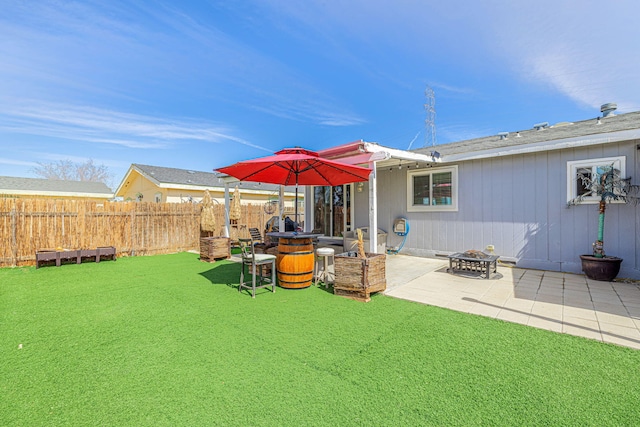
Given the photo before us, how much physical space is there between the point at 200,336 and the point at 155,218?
8337mm

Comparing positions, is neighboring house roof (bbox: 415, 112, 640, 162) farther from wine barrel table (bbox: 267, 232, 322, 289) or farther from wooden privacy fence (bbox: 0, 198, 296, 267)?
wooden privacy fence (bbox: 0, 198, 296, 267)

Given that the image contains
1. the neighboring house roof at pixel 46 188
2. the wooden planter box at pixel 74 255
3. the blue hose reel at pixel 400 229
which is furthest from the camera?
the neighboring house roof at pixel 46 188

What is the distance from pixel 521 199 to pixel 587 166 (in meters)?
1.30

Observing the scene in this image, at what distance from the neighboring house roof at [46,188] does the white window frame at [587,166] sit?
2648cm

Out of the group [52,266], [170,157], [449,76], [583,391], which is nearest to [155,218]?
[52,266]

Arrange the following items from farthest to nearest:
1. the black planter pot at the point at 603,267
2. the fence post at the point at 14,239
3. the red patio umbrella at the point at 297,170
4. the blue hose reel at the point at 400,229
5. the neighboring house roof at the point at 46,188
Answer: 1. the neighboring house roof at the point at 46,188
2. the blue hose reel at the point at 400,229
3. the fence post at the point at 14,239
4. the black planter pot at the point at 603,267
5. the red patio umbrella at the point at 297,170

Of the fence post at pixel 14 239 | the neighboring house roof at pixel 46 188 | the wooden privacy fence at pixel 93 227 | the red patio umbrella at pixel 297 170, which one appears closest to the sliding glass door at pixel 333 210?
the red patio umbrella at pixel 297 170

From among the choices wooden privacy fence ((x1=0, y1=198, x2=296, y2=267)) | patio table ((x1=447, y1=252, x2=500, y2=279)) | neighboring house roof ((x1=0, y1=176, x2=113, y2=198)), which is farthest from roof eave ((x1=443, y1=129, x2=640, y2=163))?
neighboring house roof ((x1=0, y1=176, x2=113, y2=198))

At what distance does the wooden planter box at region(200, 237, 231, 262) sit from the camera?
8.06 meters

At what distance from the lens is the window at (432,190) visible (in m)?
7.69

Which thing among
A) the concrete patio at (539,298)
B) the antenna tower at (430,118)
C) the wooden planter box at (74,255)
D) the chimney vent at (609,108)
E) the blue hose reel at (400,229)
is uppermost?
the antenna tower at (430,118)

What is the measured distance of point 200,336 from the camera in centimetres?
321

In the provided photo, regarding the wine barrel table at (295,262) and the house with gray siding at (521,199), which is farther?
the house with gray siding at (521,199)

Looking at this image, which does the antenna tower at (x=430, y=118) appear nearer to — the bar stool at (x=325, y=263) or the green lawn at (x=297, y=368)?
the bar stool at (x=325, y=263)
